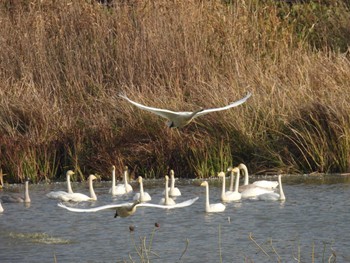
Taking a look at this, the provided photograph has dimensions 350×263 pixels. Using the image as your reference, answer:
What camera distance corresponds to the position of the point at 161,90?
19.1 m

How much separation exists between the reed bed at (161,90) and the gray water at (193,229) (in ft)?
2.24

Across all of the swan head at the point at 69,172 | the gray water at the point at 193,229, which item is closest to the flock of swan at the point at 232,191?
the gray water at the point at 193,229

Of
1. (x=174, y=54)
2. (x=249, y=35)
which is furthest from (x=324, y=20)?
(x=174, y=54)

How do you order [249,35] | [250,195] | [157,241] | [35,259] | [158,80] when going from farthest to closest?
1. [249,35]
2. [158,80]
3. [250,195]
4. [157,241]
5. [35,259]

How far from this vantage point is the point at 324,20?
25.5m

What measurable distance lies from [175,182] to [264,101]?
2.07m

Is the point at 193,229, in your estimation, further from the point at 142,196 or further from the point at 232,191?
the point at 232,191

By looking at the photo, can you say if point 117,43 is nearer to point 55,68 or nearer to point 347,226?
point 55,68

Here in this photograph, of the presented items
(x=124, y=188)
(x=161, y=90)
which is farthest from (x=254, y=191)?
(x=161, y=90)

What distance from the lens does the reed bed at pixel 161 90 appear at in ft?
58.9

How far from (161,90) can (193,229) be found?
18.1 ft

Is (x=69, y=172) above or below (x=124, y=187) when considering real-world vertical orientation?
above

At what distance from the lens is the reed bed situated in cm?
1794

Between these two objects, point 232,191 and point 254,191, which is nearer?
point 254,191
